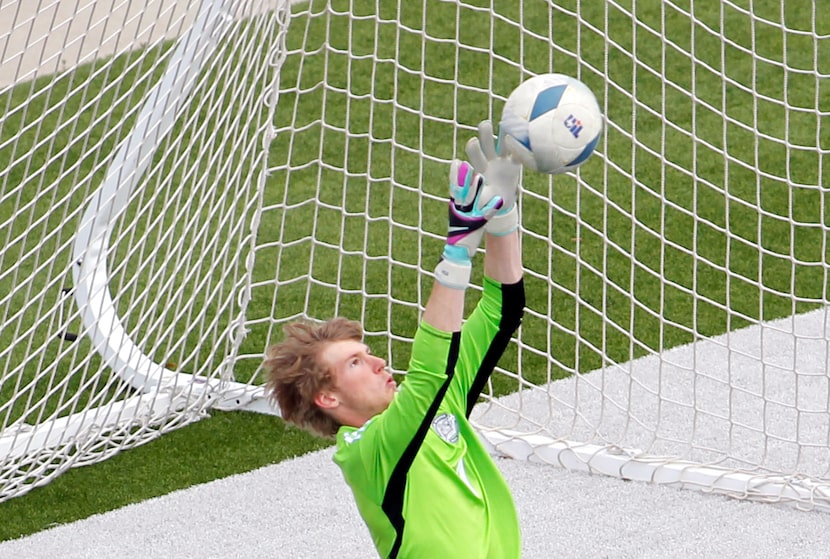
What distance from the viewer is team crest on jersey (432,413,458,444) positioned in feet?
9.07

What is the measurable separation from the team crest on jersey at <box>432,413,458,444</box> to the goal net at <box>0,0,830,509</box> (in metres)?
1.62

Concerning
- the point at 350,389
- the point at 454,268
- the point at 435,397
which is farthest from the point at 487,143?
the point at 350,389

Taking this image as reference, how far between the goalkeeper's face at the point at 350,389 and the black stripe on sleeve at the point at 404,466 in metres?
0.19

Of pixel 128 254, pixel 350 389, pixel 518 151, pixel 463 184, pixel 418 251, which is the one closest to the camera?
pixel 463 184

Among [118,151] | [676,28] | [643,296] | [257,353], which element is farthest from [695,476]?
[676,28]

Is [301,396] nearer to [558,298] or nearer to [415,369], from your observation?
[415,369]

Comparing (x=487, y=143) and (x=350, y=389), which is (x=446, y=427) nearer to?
(x=350, y=389)

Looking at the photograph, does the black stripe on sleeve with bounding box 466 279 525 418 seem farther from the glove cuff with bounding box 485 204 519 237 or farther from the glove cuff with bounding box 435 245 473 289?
the glove cuff with bounding box 435 245 473 289

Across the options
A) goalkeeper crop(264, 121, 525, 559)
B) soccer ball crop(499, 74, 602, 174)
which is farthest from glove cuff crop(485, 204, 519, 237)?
soccer ball crop(499, 74, 602, 174)

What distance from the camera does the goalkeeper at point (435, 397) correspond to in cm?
244

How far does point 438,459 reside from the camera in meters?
2.72

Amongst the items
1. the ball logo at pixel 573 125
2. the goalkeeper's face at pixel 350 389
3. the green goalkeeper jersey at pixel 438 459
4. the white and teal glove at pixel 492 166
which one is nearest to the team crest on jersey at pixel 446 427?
the green goalkeeper jersey at pixel 438 459

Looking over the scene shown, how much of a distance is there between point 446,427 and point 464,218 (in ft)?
1.89

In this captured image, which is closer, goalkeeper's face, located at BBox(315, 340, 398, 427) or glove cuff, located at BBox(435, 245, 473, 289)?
glove cuff, located at BBox(435, 245, 473, 289)
